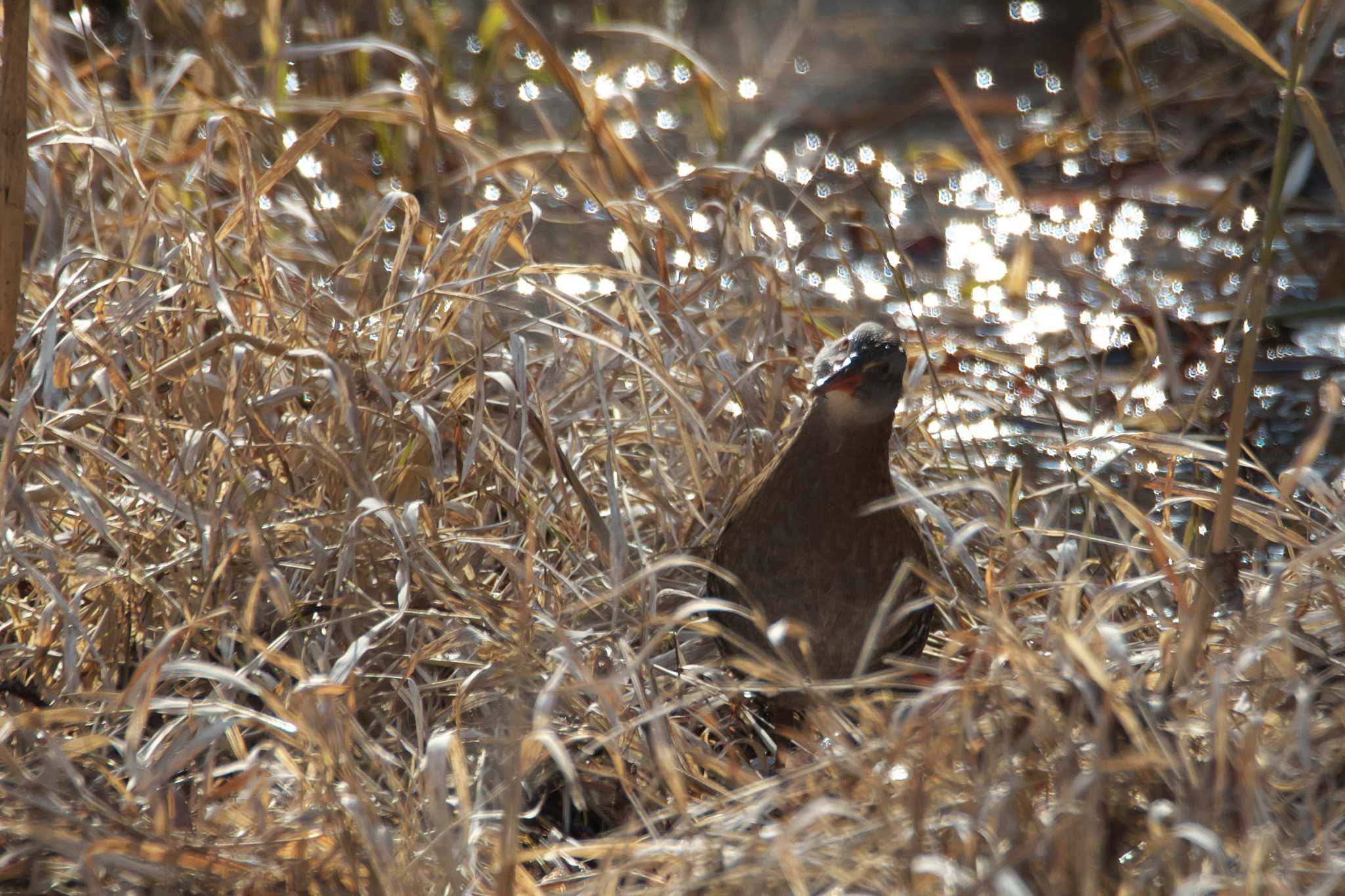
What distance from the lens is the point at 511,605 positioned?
2578 millimetres

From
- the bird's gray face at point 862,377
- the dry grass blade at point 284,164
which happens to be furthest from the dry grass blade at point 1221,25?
the dry grass blade at point 284,164

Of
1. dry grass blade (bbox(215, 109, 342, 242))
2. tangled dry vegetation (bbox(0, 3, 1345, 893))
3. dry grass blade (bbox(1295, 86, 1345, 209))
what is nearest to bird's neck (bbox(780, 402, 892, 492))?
tangled dry vegetation (bbox(0, 3, 1345, 893))

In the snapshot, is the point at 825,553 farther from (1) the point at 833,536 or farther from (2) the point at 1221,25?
(2) the point at 1221,25

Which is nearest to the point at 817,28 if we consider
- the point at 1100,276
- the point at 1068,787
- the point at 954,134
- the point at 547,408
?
the point at 954,134

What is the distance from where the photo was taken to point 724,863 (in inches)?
75.9

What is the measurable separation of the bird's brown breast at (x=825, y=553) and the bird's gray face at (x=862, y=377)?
35mm

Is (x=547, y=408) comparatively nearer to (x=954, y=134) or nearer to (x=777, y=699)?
(x=777, y=699)

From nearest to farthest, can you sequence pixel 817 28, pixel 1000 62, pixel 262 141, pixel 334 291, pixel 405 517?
pixel 405 517 < pixel 262 141 < pixel 334 291 < pixel 1000 62 < pixel 817 28

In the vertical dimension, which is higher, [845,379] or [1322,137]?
[1322,137]

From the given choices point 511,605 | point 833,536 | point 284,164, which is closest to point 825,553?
point 833,536

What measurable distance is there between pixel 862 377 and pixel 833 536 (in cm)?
28

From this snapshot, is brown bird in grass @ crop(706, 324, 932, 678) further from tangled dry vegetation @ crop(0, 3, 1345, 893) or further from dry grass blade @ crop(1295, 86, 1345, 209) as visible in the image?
dry grass blade @ crop(1295, 86, 1345, 209)

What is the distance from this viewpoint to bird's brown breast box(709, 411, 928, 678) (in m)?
2.69

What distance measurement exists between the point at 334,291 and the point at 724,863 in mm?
1999
